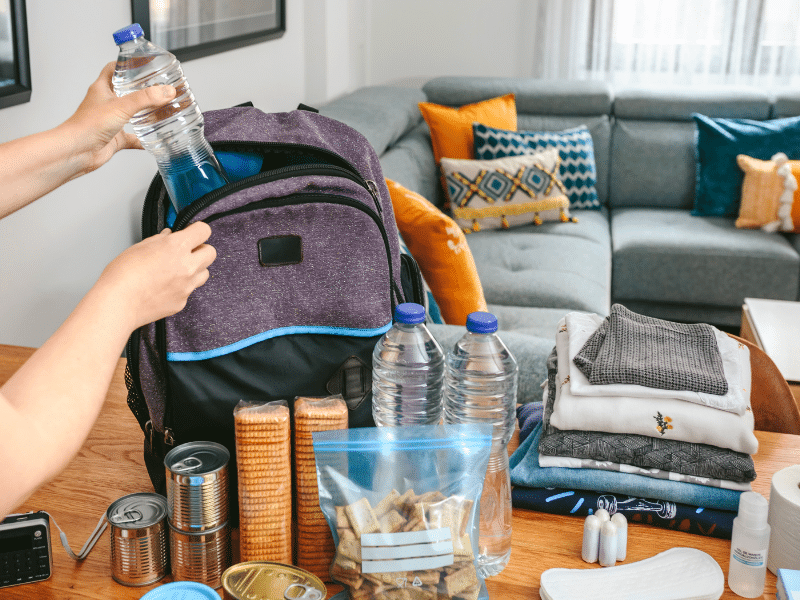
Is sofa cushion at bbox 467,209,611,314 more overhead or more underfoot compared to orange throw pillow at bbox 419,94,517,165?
more underfoot

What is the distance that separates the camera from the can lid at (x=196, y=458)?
2.40ft

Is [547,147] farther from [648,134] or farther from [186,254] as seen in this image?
[186,254]

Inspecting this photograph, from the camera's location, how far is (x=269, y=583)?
27.9 inches

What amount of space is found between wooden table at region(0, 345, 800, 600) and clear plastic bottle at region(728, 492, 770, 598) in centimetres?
2

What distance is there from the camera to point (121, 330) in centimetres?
59

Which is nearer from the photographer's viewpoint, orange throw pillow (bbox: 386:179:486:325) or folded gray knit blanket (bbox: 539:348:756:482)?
folded gray knit blanket (bbox: 539:348:756:482)

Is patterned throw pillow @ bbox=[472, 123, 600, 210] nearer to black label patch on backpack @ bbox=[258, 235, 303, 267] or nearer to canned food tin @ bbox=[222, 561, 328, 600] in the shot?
black label patch on backpack @ bbox=[258, 235, 303, 267]

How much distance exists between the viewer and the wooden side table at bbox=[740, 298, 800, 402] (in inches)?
74.6

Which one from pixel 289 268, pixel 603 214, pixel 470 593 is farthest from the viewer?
pixel 603 214

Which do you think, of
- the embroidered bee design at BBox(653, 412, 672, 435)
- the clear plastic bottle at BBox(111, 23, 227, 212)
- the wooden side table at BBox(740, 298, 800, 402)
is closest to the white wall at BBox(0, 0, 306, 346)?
the clear plastic bottle at BBox(111, 23, 227, 212)

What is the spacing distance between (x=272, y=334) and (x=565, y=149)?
8.14 ft

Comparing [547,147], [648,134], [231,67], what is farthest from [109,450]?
[648,134]

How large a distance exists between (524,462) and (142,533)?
44 cm

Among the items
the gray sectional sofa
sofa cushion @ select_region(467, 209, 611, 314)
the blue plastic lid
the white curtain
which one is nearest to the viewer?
the blue plastic lid
